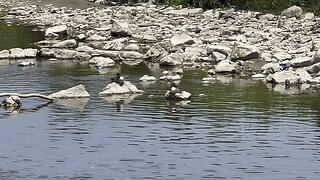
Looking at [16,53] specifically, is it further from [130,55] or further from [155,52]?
[155,52]

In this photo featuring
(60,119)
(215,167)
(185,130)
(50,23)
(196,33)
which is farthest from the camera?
(50,23)

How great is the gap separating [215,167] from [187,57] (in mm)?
18498

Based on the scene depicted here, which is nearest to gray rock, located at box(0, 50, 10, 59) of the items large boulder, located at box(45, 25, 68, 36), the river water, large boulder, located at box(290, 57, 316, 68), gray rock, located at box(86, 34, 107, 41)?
gray rock, located at box(86, 34, 107, 41)

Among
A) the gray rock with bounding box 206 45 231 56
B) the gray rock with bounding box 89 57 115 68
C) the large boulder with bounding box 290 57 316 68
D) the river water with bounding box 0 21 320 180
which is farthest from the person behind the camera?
the gray rock with bounding box 89 57 115 68

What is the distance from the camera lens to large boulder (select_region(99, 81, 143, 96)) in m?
31.1

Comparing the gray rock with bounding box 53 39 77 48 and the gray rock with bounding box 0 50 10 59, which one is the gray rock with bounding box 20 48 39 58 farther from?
the gray rock with bounding box 53 39 77 48

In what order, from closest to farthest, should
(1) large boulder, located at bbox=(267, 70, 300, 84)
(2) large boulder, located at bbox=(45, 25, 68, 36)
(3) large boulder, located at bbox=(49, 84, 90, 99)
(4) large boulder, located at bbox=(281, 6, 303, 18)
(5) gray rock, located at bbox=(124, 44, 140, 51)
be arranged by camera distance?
(3) large boulder, located at bbox=(49, 84, 90, 99)
(1) large boulder, located at bbox=(267, 70, 300, 84)
(5) gray rock, located at bbox=(124, 44, 140, 51)
(2) large boulder, located at bbox=(45, 25, 68, 36)
(4) large boulder, located at bbox=(281, 6, 303, 18)

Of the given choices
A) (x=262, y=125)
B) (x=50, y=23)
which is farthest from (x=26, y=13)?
(x=262, y=125)

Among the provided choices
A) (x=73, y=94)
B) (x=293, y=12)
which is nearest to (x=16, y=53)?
(x=73, y=94)

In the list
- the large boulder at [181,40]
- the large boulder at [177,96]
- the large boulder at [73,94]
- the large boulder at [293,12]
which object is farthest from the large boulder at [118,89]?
the large boulder at [293,12]

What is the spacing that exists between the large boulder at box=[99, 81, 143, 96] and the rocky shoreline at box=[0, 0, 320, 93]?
12.7 ft

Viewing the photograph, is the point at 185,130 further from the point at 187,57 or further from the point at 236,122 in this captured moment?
the point at 187,57

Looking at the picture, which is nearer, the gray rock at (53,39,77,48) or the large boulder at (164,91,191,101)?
the large boulder at (164,91,191,101)

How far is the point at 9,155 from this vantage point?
22.2 meters
